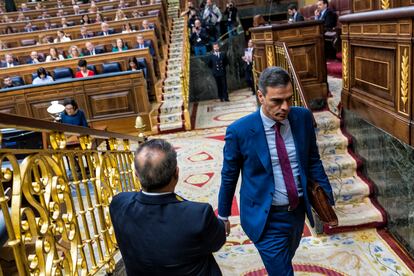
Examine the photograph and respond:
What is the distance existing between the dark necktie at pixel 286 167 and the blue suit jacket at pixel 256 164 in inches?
2.2

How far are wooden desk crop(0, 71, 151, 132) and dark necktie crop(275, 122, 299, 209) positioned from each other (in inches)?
216

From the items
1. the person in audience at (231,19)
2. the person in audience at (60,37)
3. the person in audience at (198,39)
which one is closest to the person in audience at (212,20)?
the person in audience at (231,19)

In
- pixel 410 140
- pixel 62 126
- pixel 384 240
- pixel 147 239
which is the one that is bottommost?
pixel 384 240

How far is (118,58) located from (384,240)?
250 inches

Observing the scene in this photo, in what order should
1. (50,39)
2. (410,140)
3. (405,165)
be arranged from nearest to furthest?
(410,140)
(405,165)
(50,39)

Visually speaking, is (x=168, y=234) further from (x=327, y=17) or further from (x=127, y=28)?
(x=127, y=28)

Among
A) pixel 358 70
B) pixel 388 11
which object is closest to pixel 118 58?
pixel 358 70

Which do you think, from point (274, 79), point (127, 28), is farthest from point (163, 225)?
point (127, 28)

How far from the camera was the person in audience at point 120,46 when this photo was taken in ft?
27.3

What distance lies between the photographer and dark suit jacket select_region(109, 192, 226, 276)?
4.10ft

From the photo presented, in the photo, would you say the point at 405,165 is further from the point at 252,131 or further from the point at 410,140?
the point at 252,131

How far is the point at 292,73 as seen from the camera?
3.64 metres

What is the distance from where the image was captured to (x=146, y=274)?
134 centimetres

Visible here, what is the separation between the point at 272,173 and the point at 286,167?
0.26 feet
